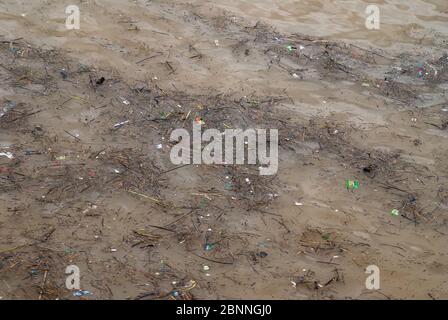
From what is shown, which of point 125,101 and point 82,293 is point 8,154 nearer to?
point 125,101

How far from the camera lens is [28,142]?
4457 mm

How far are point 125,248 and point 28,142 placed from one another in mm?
1489

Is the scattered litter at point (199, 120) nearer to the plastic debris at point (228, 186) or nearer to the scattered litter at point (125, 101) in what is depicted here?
the scattered litter at point (125, 101)

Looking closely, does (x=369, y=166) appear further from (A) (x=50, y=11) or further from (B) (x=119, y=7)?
(A) (x=50, y=11)

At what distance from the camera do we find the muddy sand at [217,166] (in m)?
3.65

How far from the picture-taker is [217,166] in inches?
178

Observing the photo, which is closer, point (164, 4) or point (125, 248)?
point (125, 248)

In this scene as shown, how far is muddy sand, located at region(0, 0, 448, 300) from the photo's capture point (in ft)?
12.0

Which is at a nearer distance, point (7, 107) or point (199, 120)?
point (7, 107)

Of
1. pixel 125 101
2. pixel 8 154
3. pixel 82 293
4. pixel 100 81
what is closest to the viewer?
pixel 82 293

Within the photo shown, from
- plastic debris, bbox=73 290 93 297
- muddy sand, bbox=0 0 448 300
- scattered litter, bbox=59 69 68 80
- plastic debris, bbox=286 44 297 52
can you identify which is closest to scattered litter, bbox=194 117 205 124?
muddy sand, bbox=0 0 448 300

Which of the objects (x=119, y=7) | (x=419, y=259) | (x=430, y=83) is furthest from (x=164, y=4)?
(x=419, y=259)

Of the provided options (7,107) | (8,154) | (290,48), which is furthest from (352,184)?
(7,107)

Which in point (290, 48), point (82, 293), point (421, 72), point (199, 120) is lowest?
point (82, 293)
